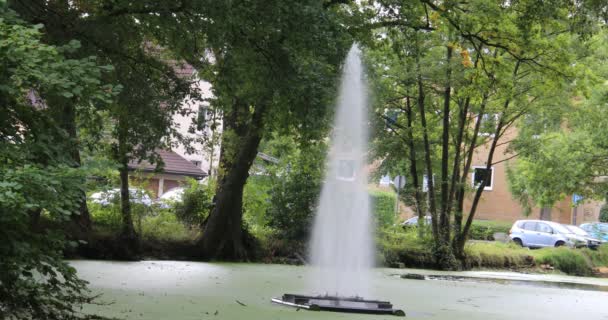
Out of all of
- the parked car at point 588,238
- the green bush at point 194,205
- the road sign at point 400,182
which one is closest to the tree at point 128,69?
the green bush at point 194,205

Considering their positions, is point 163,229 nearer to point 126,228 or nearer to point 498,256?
point 126,228

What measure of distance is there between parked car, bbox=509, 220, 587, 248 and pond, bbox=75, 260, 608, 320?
11.7 meters

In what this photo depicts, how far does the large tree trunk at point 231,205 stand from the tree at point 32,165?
8.98m

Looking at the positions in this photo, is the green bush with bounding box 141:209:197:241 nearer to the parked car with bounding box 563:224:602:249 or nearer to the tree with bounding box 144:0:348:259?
the tree with bounding box 144:0:348:259

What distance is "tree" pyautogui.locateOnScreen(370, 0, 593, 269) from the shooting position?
40.4 ft

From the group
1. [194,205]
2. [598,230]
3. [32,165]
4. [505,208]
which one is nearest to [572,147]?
[598,230]

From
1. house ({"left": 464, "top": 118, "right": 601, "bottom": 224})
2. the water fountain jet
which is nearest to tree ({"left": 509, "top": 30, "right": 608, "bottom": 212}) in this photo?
the water fountain jet

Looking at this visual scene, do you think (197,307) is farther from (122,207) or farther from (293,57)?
(122,207)

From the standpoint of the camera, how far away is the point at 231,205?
48.2ft

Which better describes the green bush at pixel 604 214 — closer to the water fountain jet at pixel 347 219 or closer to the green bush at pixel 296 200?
the green bush at pixel 296 200

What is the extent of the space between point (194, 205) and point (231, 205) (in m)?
1.45

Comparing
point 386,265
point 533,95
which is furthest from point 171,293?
point 533,95

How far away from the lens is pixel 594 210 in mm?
38406

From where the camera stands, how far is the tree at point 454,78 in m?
12.3
